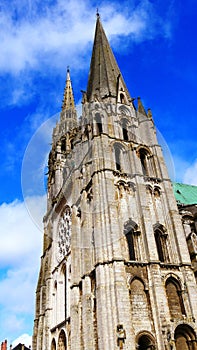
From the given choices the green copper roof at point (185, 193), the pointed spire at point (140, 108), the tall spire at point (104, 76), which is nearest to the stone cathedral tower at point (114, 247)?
the pointed spire at point (140, 108)

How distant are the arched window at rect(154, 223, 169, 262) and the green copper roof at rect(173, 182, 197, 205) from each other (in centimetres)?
918

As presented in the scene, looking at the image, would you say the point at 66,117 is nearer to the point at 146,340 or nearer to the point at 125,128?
the point at 125,128

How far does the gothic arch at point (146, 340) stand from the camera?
1731 centimetres

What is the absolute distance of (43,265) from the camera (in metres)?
32.8

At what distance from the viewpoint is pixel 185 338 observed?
18203 millimetres

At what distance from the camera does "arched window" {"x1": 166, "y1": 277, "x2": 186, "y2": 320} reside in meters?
18.8

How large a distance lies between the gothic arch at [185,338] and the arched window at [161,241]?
4.38 metres

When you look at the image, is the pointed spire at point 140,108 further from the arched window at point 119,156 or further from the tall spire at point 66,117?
the tall spire at point 66,117

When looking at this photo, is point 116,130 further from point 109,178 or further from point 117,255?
point 117,255

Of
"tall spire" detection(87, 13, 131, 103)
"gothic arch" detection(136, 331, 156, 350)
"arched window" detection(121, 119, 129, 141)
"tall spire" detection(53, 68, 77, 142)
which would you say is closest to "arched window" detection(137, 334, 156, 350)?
"gothic arch" detection(136, 331, 156, 350)

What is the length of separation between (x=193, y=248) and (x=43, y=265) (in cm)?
1664

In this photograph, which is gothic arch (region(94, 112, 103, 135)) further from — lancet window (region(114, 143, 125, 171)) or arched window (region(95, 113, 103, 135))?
lancet window (region(114, 143, 125, 171))

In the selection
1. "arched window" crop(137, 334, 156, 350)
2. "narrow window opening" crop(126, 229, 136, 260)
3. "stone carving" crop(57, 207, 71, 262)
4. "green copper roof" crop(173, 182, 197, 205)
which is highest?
"green copper roof" crop(173, 182, 197, 205)

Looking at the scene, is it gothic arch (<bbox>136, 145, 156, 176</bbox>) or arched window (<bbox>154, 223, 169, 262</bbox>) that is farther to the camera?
gothic arch (<bbox>136, 145, 156, 176</bbox>)
